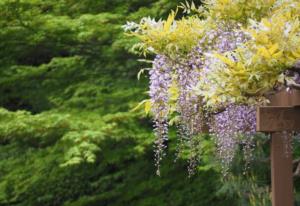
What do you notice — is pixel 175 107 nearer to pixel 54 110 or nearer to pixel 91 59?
pixel 54 110

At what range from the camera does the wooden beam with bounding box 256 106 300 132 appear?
9.32 ft

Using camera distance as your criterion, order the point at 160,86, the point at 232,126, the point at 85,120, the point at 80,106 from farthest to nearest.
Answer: the point at 80,106 → the point at 85,120 → the point at 160,86 → the point at 232,126

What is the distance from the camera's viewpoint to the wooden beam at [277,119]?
2.84 meters

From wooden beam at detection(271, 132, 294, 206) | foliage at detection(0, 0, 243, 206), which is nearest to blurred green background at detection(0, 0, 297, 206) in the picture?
foliage at detection(0, 0, 243, 206)

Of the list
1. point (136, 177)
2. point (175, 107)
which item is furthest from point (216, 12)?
point (136, 177)

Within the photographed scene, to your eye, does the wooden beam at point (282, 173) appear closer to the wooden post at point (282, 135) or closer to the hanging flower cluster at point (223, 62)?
the wooden post at point (282, 135)

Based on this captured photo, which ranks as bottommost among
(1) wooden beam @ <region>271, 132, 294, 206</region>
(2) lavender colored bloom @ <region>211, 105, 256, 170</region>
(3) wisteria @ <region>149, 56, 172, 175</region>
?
(1) wooden beam @ <region>271, 132, 294, 206</region>

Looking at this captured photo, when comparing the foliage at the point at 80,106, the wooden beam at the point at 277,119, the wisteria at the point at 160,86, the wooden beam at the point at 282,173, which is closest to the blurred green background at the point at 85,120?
the foliage at the point at 80,106

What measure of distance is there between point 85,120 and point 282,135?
2582 mm

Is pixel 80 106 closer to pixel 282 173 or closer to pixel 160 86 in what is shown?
pixel 160 86

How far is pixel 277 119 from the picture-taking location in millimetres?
2863

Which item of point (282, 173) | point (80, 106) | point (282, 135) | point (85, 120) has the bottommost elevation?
point (282, 173)

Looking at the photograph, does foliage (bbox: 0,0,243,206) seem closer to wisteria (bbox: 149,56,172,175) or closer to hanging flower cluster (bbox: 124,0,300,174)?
wisteria (bbox: 149,56,172,175)

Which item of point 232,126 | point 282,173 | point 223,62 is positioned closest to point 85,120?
point 232,126
